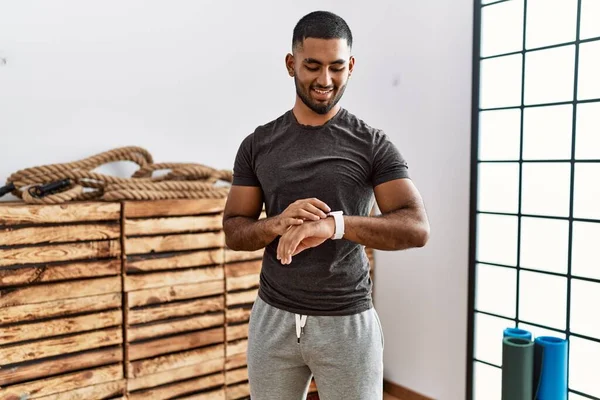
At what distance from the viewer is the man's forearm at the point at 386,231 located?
1273 mm

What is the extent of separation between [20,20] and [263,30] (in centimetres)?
116

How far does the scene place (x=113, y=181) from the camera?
2.29 m

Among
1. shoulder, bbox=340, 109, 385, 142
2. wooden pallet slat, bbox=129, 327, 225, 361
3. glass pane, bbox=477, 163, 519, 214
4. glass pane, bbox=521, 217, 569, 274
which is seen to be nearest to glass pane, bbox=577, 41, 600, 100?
glass pane, bbox=477, 163, 519, 214

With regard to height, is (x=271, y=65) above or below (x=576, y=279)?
above

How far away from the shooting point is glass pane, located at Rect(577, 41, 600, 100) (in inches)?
85.7

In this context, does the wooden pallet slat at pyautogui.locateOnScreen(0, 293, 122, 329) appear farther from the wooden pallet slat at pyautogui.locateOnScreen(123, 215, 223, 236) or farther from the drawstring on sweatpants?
the drawstring on sweatpants

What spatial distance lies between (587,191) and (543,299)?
1.61ft

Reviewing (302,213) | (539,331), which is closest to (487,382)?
(539,331)

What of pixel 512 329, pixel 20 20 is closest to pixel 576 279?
pixel 512 329

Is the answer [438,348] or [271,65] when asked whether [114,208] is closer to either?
[271,65]

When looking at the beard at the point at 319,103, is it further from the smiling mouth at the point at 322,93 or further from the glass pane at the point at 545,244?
the glass pane at the point at 545,244

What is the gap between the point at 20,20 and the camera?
7.39 ft

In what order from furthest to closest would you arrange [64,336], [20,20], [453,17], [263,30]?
1. [263,30]
2. [453,17]
3. [20,20]
4. [64,336]

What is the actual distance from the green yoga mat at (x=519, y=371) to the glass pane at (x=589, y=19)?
47.9 inches
